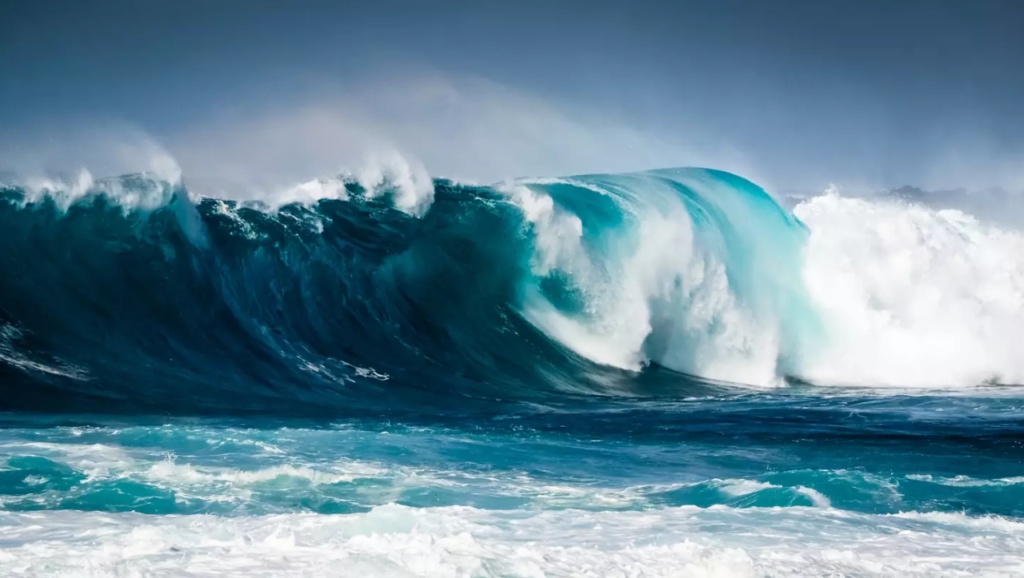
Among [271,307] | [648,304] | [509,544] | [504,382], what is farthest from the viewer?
[648,304]

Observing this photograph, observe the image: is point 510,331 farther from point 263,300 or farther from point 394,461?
point 394,461

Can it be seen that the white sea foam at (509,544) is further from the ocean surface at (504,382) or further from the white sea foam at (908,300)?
the white sea foam at (908,300)

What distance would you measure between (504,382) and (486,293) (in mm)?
2644

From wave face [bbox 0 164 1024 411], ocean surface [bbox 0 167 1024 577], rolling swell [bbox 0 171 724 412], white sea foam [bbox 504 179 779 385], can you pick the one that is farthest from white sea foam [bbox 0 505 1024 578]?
white sea foam [bbox 504 179 779 385]

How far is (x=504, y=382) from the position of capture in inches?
445

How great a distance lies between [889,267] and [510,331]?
7.44 metres

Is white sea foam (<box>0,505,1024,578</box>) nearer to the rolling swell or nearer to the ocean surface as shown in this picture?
the ocean surface

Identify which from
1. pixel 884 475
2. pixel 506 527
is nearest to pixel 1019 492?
pixel 884 475

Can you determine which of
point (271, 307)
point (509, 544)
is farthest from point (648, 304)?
point (509, 544)

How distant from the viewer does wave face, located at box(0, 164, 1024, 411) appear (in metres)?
10.9

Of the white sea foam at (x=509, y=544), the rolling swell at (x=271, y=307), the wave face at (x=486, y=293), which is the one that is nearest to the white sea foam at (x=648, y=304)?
the wave face at (x=486, y=293)

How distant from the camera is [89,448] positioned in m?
6.62

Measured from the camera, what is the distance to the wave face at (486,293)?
10.9 meters

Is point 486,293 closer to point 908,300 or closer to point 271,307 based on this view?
point 271,307
